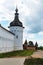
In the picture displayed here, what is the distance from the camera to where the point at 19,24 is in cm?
6128

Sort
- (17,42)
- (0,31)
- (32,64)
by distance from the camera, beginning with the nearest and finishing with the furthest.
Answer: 1. (32,64)
2. (0,31)
3. (17,42)

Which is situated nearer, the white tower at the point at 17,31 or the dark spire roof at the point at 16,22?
the white tower at the point at 17,31

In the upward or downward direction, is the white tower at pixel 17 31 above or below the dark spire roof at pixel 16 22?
below

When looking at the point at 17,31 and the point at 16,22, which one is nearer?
the point at 17,31

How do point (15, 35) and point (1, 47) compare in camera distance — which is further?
point (15, 35)

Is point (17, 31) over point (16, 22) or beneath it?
beneath

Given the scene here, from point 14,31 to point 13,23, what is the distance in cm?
268

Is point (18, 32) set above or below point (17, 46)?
above

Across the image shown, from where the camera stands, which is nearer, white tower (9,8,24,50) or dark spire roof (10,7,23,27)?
white tower (9,8,24,50)

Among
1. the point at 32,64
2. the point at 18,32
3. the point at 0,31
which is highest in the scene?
the point at 18,32

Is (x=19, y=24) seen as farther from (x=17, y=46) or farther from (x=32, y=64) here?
(x=32, y=64)

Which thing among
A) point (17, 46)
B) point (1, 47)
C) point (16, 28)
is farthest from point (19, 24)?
point (1, 47)

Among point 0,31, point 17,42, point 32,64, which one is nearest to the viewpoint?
point 32,64

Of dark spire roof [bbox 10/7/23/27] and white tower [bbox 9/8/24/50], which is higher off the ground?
dark spire roof [bbox 10/7/23/27]
